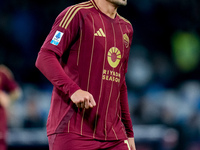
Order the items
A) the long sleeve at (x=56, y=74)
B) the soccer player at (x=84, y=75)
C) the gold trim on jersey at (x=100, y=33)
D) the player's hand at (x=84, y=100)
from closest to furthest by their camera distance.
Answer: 1. the player's hand at (x=84, y=100)
2. the long sleeve at (x=56, y=74)
3. the soccer player at (x=84, y=75)
4. the gold trim on jersey at (x=100, y=33)

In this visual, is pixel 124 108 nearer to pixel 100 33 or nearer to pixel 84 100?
pixel 100 33

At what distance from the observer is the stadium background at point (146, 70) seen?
9.18 metres

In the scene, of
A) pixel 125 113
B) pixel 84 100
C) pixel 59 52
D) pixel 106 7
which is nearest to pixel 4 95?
pixel 125 113

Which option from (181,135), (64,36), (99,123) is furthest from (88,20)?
(181,135)

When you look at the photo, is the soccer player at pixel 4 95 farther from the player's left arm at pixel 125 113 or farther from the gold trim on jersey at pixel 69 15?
the gold trim on jersey at pixel 69 15

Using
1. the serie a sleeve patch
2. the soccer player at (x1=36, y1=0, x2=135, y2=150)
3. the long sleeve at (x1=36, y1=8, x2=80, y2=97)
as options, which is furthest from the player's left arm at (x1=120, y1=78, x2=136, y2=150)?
the serie a sleeve patch

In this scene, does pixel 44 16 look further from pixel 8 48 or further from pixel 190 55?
pixel 190 55

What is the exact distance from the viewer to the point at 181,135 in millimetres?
8797

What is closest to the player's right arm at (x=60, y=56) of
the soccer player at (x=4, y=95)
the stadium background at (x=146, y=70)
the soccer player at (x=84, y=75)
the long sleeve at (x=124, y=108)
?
Result: the soccer player at (x=84, y=75)

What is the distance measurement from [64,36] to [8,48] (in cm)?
898

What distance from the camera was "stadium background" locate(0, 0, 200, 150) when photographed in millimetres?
9180

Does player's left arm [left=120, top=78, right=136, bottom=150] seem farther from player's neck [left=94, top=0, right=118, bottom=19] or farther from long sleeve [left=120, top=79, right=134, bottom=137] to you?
player's neck [left=94, top=0, right=118, bottom=19]

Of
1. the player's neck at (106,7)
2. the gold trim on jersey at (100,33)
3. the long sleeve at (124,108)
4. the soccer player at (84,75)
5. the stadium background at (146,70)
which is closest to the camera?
the soccer player at (84,75)

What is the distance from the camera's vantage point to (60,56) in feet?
9.41
